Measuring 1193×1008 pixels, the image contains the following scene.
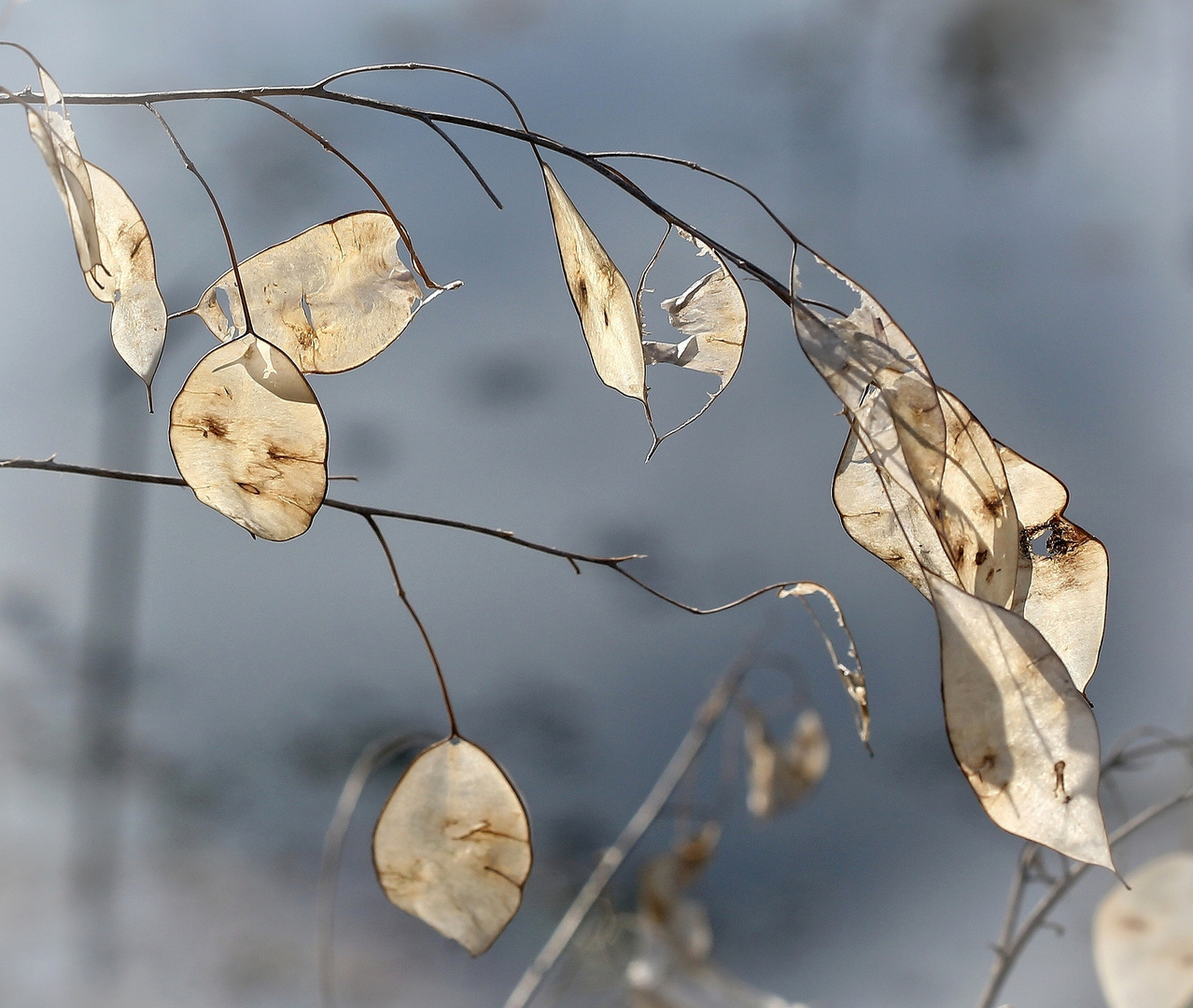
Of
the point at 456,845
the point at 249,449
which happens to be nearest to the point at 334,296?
the point at 249,449

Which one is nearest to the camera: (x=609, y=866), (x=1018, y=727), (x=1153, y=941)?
(x=1018, y=727)

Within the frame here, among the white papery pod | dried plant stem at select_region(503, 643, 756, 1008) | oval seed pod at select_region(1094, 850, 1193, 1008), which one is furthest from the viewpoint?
dried plant stem at select_region(503, 643, 756, 1008)

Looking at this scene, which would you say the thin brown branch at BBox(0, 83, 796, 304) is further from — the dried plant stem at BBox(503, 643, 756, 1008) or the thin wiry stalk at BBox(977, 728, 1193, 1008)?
the dried plant stem at BBox(503, 643, 756, 1008)

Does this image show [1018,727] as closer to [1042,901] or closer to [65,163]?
[65,163]

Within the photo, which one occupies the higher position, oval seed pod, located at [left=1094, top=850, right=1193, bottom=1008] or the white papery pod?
oval seed pod, located at [left=1094, top=850, right=1193, bottom=1008]

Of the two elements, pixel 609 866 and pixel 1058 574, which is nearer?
pixel 1058 574

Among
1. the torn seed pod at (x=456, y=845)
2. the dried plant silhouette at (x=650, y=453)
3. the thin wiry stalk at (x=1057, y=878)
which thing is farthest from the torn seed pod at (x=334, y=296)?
the thin wiry stalk at (x=1057, y=878)

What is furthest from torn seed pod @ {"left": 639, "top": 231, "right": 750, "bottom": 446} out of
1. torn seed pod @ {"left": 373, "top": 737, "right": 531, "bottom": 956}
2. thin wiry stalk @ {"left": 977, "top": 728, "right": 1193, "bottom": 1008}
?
thin wiry stalk @ {"left": 977, "top": 728, "right": 1193, "bottom": 1008}
